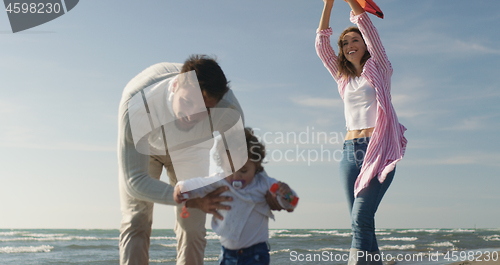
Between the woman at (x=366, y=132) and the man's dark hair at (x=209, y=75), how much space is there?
1.10 m

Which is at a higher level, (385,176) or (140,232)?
(385,176)

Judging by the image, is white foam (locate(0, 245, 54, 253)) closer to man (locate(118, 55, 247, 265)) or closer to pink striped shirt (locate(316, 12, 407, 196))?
man (locate(118, 55, 247, 265))

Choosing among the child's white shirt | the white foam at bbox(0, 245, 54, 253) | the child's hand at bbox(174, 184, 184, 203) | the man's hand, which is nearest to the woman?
the child's white shirt

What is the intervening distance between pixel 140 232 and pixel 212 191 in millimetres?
895

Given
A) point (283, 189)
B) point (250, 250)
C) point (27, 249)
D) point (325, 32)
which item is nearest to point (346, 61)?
point (325, 32)

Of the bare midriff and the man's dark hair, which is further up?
the man's dark hair

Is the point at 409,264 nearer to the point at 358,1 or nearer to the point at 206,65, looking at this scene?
the point at 358,1

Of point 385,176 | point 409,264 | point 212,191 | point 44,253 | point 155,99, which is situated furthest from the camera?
point 44,253

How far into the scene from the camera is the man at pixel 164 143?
2.29m

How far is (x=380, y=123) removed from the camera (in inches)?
109

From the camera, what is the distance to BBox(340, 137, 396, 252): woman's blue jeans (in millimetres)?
2695

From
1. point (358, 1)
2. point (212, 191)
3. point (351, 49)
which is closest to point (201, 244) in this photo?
point (212, 191)

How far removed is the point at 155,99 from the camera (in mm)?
2506

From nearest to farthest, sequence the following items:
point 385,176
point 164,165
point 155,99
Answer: point 155,99 → point 385,176 → point 164,165
